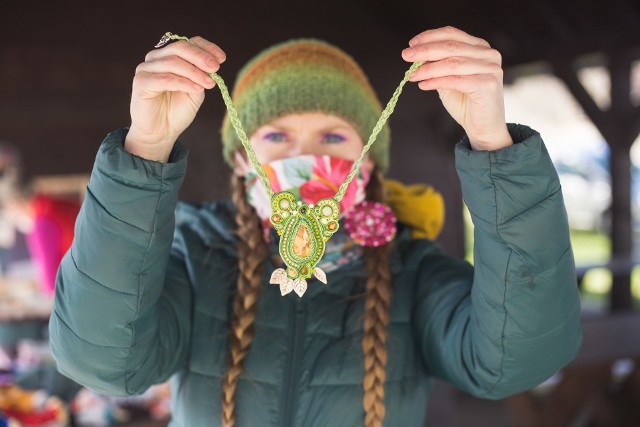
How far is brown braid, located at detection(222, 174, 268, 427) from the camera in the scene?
148cm

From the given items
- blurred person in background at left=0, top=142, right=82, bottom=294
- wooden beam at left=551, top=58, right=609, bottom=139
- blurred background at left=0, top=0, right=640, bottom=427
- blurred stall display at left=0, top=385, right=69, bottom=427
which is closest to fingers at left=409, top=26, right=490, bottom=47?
blurred stall display at left=0, top=385, right=69, bottom=427

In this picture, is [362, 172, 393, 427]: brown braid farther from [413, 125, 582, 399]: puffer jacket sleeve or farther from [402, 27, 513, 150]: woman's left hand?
[402, 27, 513, 150]: woman's left hand

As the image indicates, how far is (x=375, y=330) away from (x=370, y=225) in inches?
10.4

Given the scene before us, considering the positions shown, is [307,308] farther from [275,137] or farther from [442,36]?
[442,36]

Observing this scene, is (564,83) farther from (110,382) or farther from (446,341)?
(110,382)

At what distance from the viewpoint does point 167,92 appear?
1.27 metres

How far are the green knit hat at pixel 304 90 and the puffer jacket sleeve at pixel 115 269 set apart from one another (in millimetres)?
417

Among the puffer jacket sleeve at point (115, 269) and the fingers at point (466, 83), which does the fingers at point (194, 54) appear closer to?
the puffer jacket sleeve at point (115, 269)

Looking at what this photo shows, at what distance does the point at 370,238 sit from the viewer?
164 cm

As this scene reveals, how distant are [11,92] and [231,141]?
4.56m

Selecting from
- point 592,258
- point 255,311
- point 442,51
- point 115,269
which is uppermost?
point 442,51

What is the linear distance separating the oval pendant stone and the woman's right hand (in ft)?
1.00

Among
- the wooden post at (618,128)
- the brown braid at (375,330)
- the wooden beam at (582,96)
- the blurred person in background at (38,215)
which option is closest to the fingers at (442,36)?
the brown braid at (375,330)

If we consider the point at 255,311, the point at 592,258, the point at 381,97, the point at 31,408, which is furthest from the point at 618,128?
the point at 592,258
